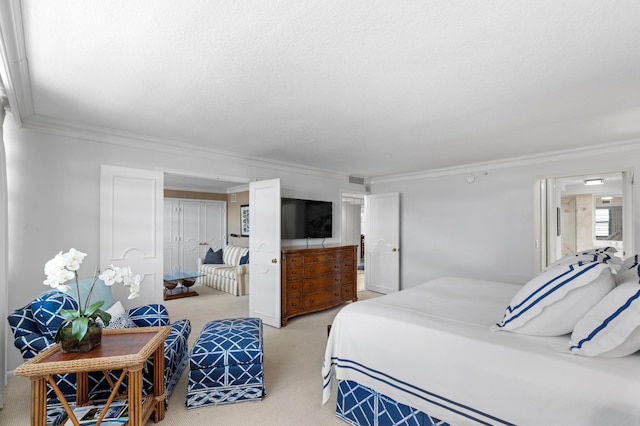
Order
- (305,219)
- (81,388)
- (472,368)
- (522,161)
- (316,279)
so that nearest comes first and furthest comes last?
(472,368) → (81,388) → (522,161) → (316,279) → (305,219)

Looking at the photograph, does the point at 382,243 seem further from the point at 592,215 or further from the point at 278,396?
the point at 592,215

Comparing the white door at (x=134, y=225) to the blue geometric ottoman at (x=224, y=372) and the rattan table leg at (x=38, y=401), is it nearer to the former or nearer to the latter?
the blue geometric ottoman at (x=224, y=372)

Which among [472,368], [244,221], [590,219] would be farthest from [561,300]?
[590,219]

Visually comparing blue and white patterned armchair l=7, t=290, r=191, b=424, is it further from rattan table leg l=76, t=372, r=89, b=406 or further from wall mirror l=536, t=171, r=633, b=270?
wall mirror l=536, t=171, r=633, b=270

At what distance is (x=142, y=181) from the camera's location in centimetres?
341

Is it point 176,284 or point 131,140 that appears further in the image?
point 176,284

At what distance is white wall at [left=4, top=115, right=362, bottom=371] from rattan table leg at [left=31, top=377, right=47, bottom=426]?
5.67 feet

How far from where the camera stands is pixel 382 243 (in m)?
6.12

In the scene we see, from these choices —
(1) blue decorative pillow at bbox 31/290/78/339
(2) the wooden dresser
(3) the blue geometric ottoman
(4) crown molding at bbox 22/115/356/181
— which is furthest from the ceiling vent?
(1) blue decorative pillow at bbox 31/290/78/339

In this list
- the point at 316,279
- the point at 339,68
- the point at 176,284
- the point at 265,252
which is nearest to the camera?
the point at 339,68

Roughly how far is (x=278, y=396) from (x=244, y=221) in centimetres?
544

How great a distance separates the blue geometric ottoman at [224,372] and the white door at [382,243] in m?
3.94

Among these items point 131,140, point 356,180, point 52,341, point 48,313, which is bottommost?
point 52,341

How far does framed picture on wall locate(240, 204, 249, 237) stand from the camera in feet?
24.3
